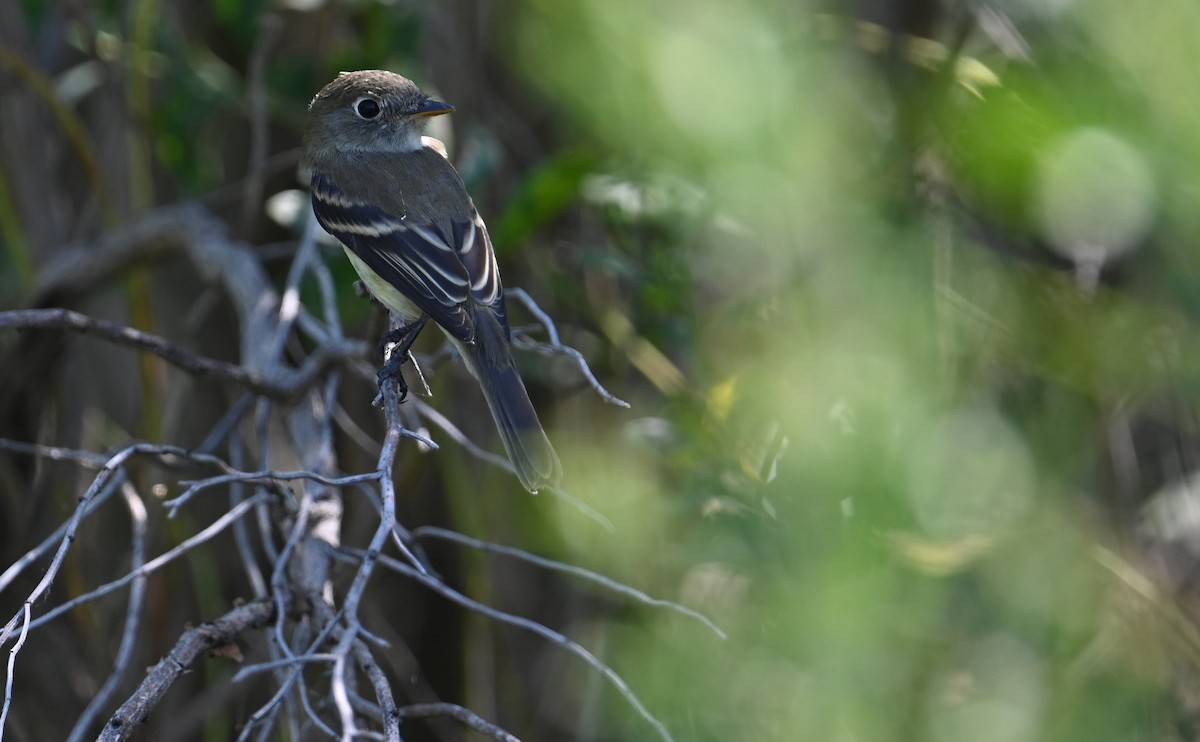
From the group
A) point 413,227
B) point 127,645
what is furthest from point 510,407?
point 127,645

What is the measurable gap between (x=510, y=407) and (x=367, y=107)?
3.97ft

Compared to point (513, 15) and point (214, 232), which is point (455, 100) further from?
point (214, 232)

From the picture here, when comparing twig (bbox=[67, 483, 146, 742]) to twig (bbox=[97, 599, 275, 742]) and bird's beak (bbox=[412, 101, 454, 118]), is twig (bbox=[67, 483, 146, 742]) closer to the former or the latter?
twig (bbox=[97, 599, 275, 742])

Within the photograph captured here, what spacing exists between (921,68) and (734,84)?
7.58 feet

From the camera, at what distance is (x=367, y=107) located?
3.38 meters

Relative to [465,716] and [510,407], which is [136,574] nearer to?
[465,716]

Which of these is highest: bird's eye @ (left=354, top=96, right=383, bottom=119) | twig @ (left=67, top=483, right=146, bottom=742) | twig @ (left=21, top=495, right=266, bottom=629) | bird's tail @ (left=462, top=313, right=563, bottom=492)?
twig @ (left=21, top=495, right=266, bottom=629)

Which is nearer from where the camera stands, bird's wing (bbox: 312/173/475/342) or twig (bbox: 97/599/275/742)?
twig (bbox: 97/599/275/742)

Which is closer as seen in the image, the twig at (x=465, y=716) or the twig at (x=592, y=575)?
the twig at (x=465, y=716)

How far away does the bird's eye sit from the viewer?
3363 mm

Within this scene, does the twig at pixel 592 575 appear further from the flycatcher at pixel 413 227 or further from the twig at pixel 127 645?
the twig at pixel 127 645

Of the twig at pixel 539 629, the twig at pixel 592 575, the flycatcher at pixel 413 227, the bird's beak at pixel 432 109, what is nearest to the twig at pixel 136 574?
the twig at pixel 539 629

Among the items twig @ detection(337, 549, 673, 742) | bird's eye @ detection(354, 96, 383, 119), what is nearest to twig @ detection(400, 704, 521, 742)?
twig @ detection(337, 549, 673, 742)

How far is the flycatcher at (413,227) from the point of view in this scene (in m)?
2.68
